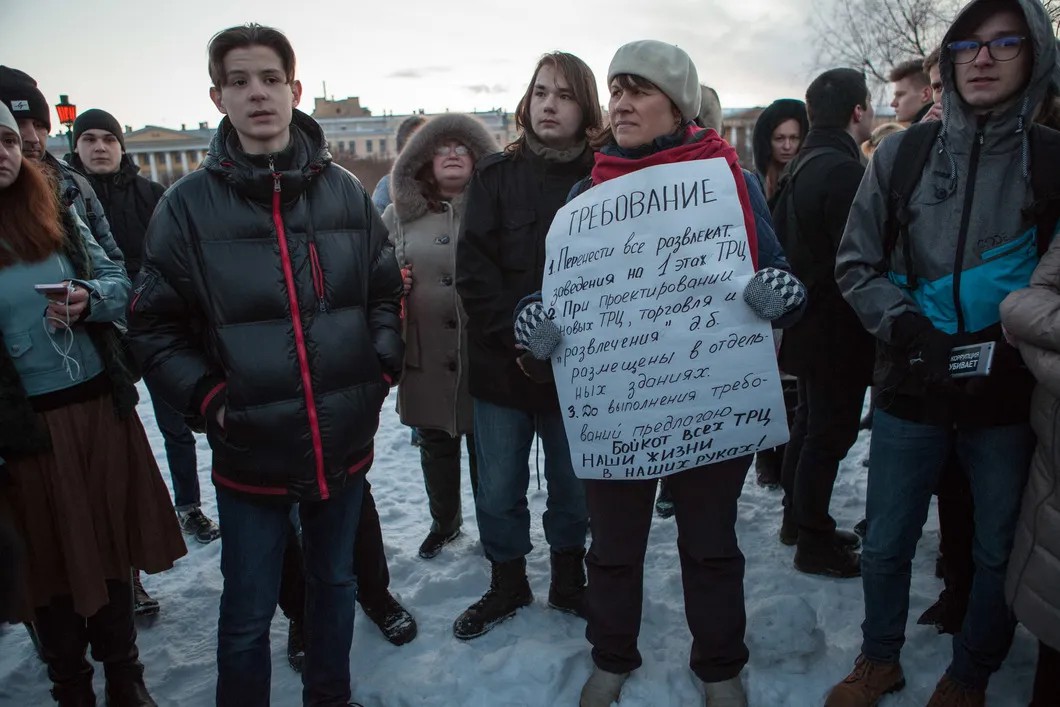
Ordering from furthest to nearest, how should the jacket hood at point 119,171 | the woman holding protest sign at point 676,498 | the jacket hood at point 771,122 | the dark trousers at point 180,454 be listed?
the jacket hood at point 119,171, the jacket hood at point 771,122, the dark trousers at point 180,454, the woman holding protest sign at point 676,498

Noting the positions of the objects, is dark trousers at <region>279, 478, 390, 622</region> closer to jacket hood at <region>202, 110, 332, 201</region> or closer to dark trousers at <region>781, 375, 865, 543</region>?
jacket hood at <region>202, 110, 332, 201</region>

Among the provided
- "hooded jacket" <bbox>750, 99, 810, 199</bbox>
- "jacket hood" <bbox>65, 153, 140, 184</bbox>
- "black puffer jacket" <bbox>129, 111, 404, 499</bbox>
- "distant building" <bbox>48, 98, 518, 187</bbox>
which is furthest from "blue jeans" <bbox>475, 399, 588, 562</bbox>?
"distant building" <bbox>48, 98, 518, 187</bbox>

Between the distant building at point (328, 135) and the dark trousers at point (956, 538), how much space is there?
63.8m

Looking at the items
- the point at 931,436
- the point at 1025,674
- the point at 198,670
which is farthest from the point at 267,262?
the point at 1025,674

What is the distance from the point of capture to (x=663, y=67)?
2111 millimetres

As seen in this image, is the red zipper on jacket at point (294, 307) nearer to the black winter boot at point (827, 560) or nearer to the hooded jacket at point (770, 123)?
the black winter boot at point (827, 560)

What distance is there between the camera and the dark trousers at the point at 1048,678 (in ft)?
7.21

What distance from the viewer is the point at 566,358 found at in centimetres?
226

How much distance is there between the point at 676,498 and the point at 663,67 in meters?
1.37

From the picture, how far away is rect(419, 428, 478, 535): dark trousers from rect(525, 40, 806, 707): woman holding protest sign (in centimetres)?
138

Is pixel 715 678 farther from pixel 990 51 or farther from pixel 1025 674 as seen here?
pixel 990 51

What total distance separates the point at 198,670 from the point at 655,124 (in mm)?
2754

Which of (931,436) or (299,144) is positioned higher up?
(299,144)

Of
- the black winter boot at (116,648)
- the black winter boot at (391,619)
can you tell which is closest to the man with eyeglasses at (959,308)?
the black winter boot at (391,619)
